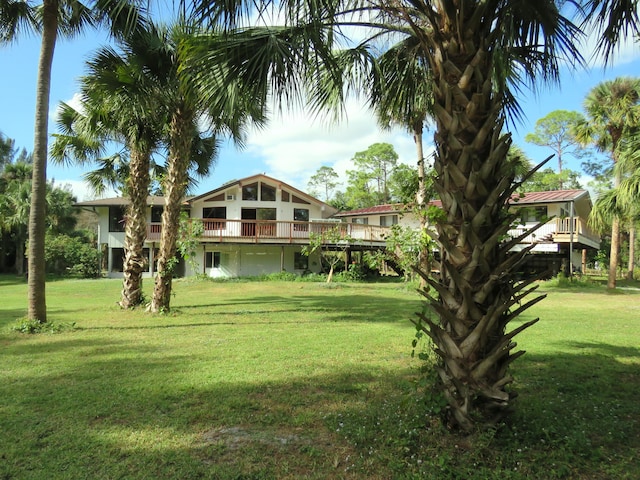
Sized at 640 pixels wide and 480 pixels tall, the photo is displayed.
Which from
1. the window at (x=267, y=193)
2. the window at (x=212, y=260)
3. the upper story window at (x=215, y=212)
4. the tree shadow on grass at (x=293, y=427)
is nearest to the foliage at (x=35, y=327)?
the tree shadow on grass at (x=293, y=427)

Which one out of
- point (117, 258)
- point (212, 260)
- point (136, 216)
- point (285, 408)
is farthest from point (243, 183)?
point (285, 408)

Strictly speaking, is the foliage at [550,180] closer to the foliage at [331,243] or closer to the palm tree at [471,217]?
the foliage at [331,243]

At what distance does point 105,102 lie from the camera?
9.91 m

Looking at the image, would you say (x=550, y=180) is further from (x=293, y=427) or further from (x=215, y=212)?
(x=293, y=427)

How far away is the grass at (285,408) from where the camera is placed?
124 inches

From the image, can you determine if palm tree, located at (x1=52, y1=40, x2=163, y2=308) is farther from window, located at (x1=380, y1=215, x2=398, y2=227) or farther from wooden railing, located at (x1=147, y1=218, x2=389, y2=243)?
window, located at (x1=380, y1=215, x2=398, y2=227)

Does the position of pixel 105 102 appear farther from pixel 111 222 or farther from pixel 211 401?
pixel 111 222

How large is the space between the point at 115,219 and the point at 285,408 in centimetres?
2726

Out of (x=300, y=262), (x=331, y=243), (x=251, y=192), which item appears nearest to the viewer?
(x=331, y=243)

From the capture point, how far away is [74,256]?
27.0 metres

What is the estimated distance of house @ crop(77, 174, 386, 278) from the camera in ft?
85.8

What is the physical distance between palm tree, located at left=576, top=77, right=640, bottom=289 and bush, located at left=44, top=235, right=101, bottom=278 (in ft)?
92.4

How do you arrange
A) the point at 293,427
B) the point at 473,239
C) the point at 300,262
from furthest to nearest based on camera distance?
1. the point at 300,262
2. the point at 293,427
3. the point at 473,239

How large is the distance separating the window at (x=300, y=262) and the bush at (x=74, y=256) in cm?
1239
